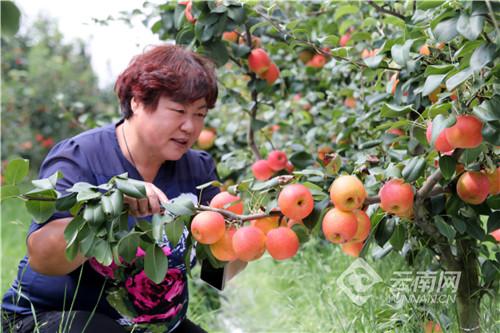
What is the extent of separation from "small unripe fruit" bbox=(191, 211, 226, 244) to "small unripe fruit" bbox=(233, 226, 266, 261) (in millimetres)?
39

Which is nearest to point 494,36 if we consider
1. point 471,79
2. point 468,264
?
point 471,79

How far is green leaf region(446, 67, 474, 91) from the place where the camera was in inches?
41.1

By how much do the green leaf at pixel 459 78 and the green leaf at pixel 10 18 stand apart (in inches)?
28.4

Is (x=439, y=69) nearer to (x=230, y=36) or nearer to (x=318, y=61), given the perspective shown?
(x=230, y=36)

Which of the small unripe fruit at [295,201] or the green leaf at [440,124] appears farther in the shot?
the small unripe fruit at [295,201]

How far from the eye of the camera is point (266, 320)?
266 centimetres

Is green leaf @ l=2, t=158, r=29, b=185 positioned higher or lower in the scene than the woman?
higher

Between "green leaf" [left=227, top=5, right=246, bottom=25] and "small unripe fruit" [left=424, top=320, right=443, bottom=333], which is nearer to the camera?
"small unripe fruit" [left=424, top=320, right=443, bottom=333]

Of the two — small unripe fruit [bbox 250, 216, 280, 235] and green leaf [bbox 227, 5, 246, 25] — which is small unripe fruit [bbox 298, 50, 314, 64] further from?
small unripe fruit [bbox 250, 216, 280, 235]

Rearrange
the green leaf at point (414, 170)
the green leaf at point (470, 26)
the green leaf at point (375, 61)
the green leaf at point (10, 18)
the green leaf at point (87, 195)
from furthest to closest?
the green leaf at point (375, 61), the green leaf at point (414, 170), the green leaf at point (87, 195), the green leaf at point (470, 26), the green leaf at point (10, 18)

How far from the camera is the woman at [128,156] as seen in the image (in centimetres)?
155

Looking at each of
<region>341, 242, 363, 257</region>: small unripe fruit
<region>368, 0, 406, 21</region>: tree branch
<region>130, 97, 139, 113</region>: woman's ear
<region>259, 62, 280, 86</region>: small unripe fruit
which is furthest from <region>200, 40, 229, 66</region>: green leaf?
<region>341, 242, 363, 257</region>: small unripe fruit

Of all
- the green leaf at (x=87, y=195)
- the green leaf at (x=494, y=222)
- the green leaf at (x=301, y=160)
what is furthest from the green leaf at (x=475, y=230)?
the green leaf at (x=87, y=195)

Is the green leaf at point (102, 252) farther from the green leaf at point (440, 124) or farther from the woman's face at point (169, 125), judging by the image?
the green leaf at point (440, 124)
